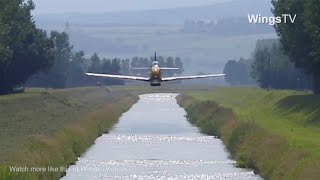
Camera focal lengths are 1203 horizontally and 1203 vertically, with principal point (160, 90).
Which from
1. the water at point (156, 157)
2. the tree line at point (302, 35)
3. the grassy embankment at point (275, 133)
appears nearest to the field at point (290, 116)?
the grassy embankment at point (275, 133)

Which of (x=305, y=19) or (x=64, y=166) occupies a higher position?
(x=305, y=19)

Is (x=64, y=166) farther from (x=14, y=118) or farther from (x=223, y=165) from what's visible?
(x=14, y=118)

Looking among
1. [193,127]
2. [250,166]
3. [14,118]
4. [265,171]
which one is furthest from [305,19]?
[265,171]

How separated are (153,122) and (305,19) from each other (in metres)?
22.8

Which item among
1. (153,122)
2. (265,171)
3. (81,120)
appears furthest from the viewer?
(153,122)

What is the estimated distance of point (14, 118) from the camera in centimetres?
8231

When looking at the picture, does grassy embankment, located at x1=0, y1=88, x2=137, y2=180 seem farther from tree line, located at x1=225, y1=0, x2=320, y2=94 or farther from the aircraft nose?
tree line, located at x1=225, y1=0, x2=320, y2=94

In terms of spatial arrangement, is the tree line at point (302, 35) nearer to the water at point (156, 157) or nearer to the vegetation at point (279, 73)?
the water at point (156, 157)

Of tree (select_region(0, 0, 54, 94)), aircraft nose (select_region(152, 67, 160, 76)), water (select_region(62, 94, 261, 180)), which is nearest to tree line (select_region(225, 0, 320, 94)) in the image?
water (select_region(62, 94, 261, 180))

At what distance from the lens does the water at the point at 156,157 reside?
168ft

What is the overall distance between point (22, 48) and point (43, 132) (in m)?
62.3

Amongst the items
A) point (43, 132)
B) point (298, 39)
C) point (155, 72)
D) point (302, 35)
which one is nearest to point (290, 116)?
point (302, 35)

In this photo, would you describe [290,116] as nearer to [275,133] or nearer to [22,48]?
[275,133]

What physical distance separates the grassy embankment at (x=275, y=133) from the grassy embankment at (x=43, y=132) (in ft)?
26.3
